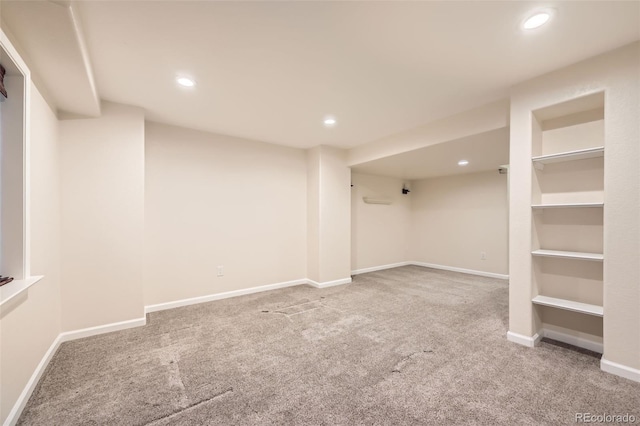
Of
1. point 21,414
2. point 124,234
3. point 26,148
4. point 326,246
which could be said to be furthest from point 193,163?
point 21,414

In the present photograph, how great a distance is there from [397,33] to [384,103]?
1.06m

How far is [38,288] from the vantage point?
6.45 ft

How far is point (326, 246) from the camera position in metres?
4.40

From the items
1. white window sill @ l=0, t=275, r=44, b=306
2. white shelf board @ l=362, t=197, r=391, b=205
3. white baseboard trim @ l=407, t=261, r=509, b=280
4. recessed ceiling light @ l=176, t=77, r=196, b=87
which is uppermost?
recessed ceiling light @ l=176, t=77, r=196, b=87

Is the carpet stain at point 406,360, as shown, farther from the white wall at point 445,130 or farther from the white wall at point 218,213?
the white wall at point 218,213

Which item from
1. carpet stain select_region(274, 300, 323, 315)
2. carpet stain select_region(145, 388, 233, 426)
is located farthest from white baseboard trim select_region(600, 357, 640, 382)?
carpet stain select_region(145, 388, 233, 426)

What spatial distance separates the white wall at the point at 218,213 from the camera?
3324 mm

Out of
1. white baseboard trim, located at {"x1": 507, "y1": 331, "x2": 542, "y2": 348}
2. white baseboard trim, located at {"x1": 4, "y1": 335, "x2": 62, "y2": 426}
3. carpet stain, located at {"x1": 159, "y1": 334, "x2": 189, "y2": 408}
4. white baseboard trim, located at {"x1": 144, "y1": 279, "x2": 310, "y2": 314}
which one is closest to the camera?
white baseboard trim, located at {"x1": 4, "y1": 335, "x2": 62, "y2": 426}

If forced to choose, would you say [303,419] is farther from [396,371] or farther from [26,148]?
[26,148]

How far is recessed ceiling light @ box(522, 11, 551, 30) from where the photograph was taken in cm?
155

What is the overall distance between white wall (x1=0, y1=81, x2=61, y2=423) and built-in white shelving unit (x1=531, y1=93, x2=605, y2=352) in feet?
12.6

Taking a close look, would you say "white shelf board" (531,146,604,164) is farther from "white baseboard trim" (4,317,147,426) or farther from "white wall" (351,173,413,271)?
"white baseboard trim" (4,317,147,426)

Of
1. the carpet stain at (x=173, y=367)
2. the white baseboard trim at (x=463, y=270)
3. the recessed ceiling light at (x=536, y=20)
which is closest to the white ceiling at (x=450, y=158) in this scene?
the recessed ceiling light at (x=536, y=20)

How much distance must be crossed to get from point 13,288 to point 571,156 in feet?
13.4
